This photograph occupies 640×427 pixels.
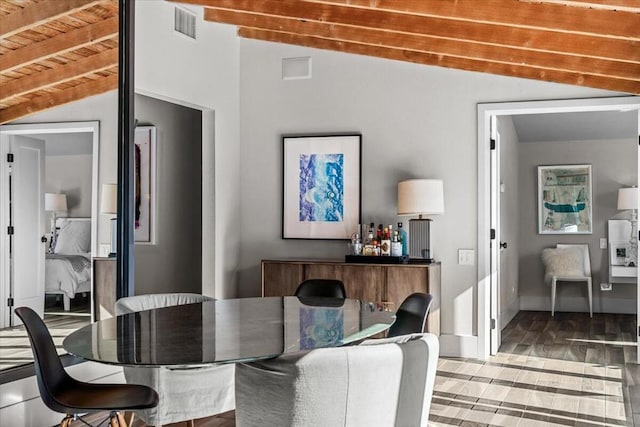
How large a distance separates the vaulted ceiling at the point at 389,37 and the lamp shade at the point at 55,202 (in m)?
0.51

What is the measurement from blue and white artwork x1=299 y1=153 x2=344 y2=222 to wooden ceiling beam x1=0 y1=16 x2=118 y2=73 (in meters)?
2.13

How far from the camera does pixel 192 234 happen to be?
6.41 metres

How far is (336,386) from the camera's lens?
6.38 feet

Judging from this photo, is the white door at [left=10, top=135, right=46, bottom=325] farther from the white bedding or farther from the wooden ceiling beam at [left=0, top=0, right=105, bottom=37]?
the wooden ceiling beam at [left=0, top=0, right=105, bottom=37]

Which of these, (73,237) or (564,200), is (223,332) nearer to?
(73,237)

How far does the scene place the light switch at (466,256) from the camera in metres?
5.76

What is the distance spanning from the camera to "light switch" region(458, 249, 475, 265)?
5758 millimetres

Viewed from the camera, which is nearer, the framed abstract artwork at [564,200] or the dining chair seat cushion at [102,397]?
the dining chair seat cushion at [102,397]

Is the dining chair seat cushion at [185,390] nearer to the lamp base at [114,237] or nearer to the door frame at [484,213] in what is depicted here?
the lamp base at [114,237]

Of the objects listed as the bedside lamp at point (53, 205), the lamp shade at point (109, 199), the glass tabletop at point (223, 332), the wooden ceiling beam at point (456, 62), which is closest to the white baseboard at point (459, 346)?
the wooden ceiling beam at point (456, 62)

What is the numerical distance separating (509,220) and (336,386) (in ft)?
21.2

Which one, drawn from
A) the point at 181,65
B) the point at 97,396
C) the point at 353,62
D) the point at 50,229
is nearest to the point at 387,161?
the point at 353,62

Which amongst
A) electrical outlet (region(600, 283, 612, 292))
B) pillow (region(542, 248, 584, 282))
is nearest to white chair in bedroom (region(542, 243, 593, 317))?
pillow (region(542, 248, 584, 282))

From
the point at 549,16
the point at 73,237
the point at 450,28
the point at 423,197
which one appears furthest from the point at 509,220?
the point at 73,237
